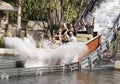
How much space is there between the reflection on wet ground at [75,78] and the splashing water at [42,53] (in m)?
1.06

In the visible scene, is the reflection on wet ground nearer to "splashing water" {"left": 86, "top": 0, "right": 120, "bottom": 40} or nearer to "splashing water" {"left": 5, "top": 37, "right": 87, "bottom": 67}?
"splashing water" {"left": 5, "top": 37, "right": 87, "bottom": 67}

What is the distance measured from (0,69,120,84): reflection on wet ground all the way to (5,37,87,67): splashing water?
1.06 metres

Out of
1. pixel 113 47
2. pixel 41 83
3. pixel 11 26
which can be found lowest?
pixel 41 83

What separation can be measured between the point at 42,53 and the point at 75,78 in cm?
275

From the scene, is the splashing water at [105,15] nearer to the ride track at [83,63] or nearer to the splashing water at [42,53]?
the ride track at [83,63]

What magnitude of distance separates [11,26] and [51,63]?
1911 centimetres

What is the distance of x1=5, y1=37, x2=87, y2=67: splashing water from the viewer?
21.9 meters

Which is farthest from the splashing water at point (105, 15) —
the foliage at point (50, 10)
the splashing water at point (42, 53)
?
the splashing water at point (42, 53)

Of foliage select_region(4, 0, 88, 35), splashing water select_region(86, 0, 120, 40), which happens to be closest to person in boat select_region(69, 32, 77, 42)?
splashing water select_region(86, 0, 120, 40)

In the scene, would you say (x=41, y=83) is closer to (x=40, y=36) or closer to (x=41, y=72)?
(x=41, y=72)

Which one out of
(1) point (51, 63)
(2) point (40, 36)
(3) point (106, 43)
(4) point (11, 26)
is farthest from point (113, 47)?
(4) point (11, 26)

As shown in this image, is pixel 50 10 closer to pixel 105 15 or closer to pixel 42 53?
pixel 105 15

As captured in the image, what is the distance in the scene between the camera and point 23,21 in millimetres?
43906

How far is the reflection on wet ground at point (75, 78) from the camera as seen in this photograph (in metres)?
18.8
